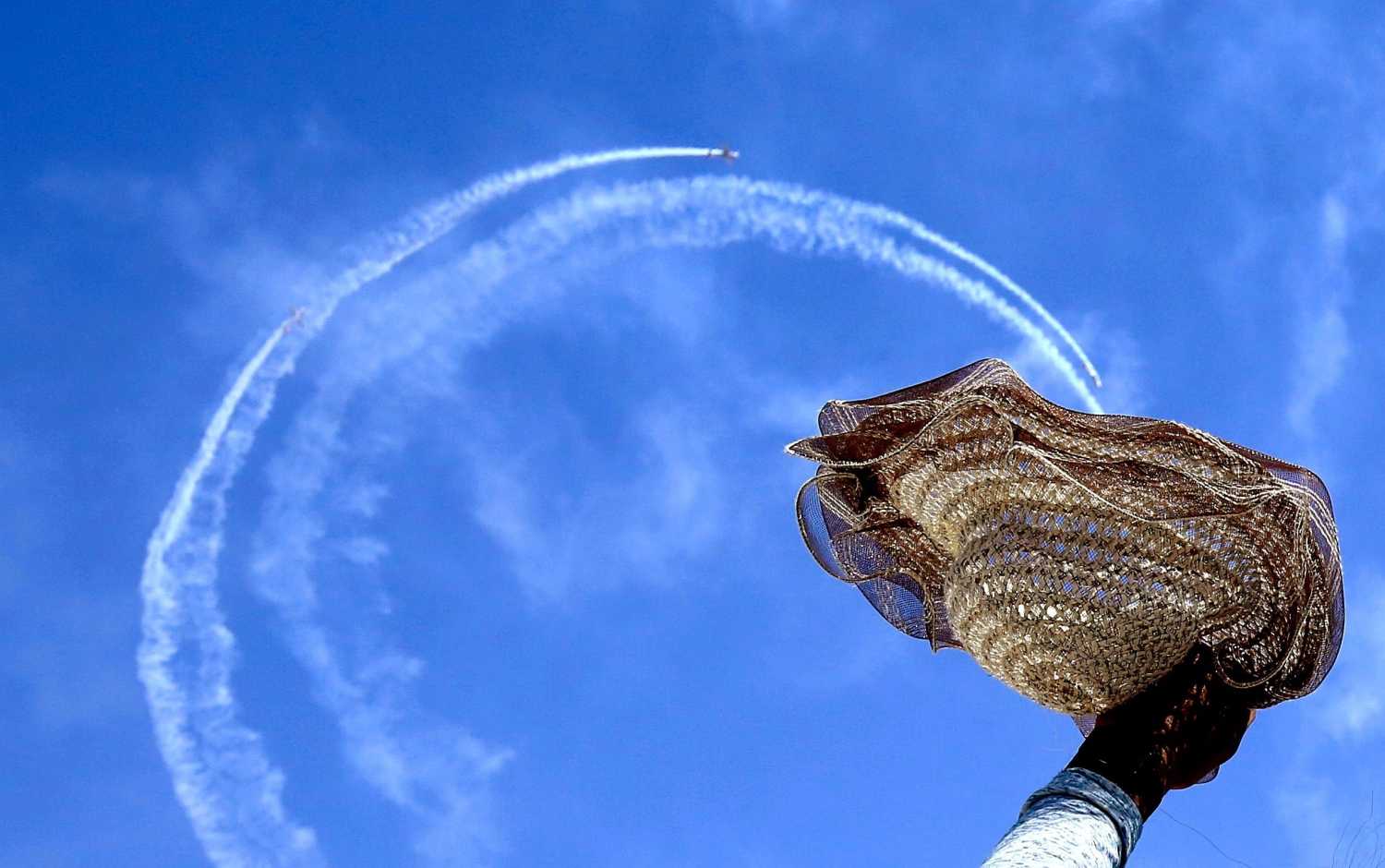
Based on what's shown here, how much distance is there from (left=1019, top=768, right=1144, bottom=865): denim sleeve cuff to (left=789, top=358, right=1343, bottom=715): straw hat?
2318 mm

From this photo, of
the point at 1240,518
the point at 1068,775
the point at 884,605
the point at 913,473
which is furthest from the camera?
the point at 884,605

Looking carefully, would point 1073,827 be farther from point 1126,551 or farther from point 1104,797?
point 1126,551

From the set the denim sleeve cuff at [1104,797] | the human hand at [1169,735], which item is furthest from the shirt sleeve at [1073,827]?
the human hand at [1169,735]

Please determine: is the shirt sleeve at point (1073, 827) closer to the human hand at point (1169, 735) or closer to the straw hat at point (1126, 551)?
the human hand at point (1169, 735)

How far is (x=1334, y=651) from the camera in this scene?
16328mm

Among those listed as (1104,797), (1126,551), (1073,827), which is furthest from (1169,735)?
(1073,827)

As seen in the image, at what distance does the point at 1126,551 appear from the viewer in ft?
52.9

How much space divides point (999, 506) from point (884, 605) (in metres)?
4.64

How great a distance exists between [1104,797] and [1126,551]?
337 centimetres

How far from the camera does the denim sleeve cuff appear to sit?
13.8 meters

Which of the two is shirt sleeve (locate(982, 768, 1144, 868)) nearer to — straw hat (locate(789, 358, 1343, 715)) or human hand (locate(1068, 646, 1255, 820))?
human hand (locate(1068, 646, 1255, 820))

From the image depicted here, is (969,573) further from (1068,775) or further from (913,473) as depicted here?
(1068,775)

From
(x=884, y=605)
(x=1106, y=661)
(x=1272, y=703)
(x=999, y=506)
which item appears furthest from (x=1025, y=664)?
(x=884, y=605)

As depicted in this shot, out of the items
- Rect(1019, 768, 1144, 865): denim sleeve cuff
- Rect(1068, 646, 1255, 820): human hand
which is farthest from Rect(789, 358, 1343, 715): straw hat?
Rect(1019, 768, 1144, 865): denim sleeve cuff
